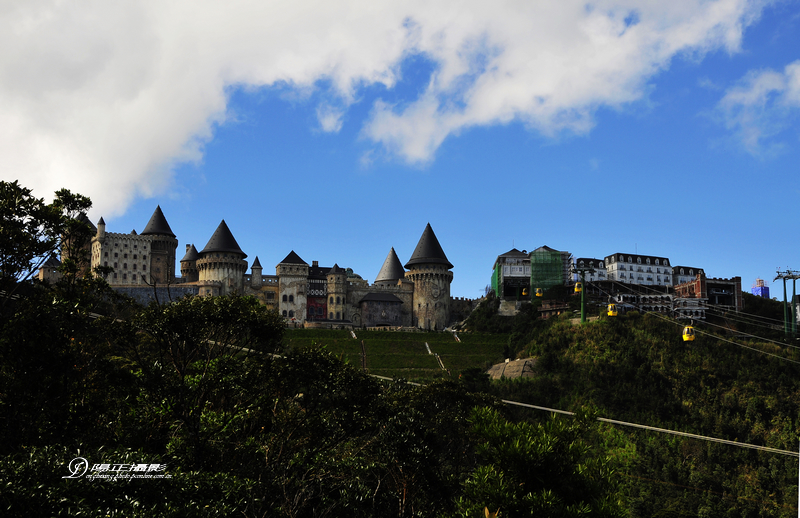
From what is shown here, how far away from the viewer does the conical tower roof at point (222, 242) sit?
257 ft

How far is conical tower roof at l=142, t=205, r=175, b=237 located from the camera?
3455 inches

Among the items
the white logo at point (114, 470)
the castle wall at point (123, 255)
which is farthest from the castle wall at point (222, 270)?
the white logo at point (114, 470)

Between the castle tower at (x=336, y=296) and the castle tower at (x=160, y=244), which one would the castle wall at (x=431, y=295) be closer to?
the castle tower at (x=336, y=296)

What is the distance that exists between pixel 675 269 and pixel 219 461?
8831 cm

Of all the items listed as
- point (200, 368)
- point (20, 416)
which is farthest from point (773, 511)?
point (20, 416)

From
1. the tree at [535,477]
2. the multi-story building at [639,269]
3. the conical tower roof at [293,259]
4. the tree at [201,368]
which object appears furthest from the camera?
the multi-story building at [639,269]

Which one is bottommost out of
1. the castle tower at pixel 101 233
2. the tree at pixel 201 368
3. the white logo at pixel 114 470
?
the white logo at pixel 114 470

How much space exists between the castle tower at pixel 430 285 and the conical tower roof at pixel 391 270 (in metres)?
4.76

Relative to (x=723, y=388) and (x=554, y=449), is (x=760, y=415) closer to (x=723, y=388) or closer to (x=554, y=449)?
(x=723, y=388)

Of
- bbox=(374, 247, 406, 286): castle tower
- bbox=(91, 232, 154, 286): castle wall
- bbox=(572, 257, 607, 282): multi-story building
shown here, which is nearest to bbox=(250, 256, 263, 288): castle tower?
bbox=(91, 232, 154, 286): castle wall

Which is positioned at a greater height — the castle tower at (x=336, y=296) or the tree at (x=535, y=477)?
the castle tower at (x=336, y=296)

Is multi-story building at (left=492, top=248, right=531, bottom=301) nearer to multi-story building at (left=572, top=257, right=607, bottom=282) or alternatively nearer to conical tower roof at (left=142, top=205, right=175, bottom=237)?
multi-story building at (left=572, top=257, right=607, bottom=282)

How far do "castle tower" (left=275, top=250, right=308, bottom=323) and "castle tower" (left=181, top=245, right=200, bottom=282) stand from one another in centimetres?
1181

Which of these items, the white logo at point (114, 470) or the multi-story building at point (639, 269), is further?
the multi-story building at point (639, 269)
